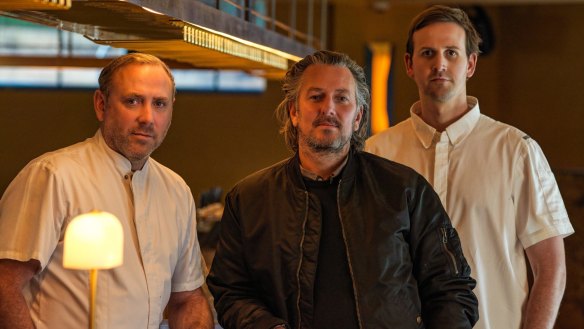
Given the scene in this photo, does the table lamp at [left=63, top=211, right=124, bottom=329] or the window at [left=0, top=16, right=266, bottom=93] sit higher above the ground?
the window at [left=0, top=16, right=266, bottom=93]

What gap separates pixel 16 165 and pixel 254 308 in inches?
542

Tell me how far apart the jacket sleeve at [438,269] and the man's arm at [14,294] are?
1.15 meters

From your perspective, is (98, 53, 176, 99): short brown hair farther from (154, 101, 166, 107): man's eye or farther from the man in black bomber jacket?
the man in black bomber jacket

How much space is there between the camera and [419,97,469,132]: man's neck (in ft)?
12.8

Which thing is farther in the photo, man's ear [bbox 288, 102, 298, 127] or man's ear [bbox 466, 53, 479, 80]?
man's ear [bbox 466, 53, 479, 80]

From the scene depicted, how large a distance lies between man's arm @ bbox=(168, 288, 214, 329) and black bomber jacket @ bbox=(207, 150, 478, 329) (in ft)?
0.81

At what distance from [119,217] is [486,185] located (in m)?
1.33

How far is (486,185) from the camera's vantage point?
3.82 metres

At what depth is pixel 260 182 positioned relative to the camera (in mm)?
3400

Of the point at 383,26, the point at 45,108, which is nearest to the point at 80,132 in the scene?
the point at 45,108

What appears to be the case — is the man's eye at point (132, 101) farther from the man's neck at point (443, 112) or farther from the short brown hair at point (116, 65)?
the man's neck at point (443, 112)

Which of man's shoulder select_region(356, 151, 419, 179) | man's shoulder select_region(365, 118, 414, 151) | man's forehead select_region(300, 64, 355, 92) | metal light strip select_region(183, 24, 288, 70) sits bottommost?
man's shoulder select_region(356, 151, 419, 179)

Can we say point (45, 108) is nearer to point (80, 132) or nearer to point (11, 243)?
point (80, 132)

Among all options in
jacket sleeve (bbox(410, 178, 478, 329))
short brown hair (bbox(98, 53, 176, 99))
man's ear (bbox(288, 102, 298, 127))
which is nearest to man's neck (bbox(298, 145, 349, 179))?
man's ear (bbox(288, 102, 298, 127))
